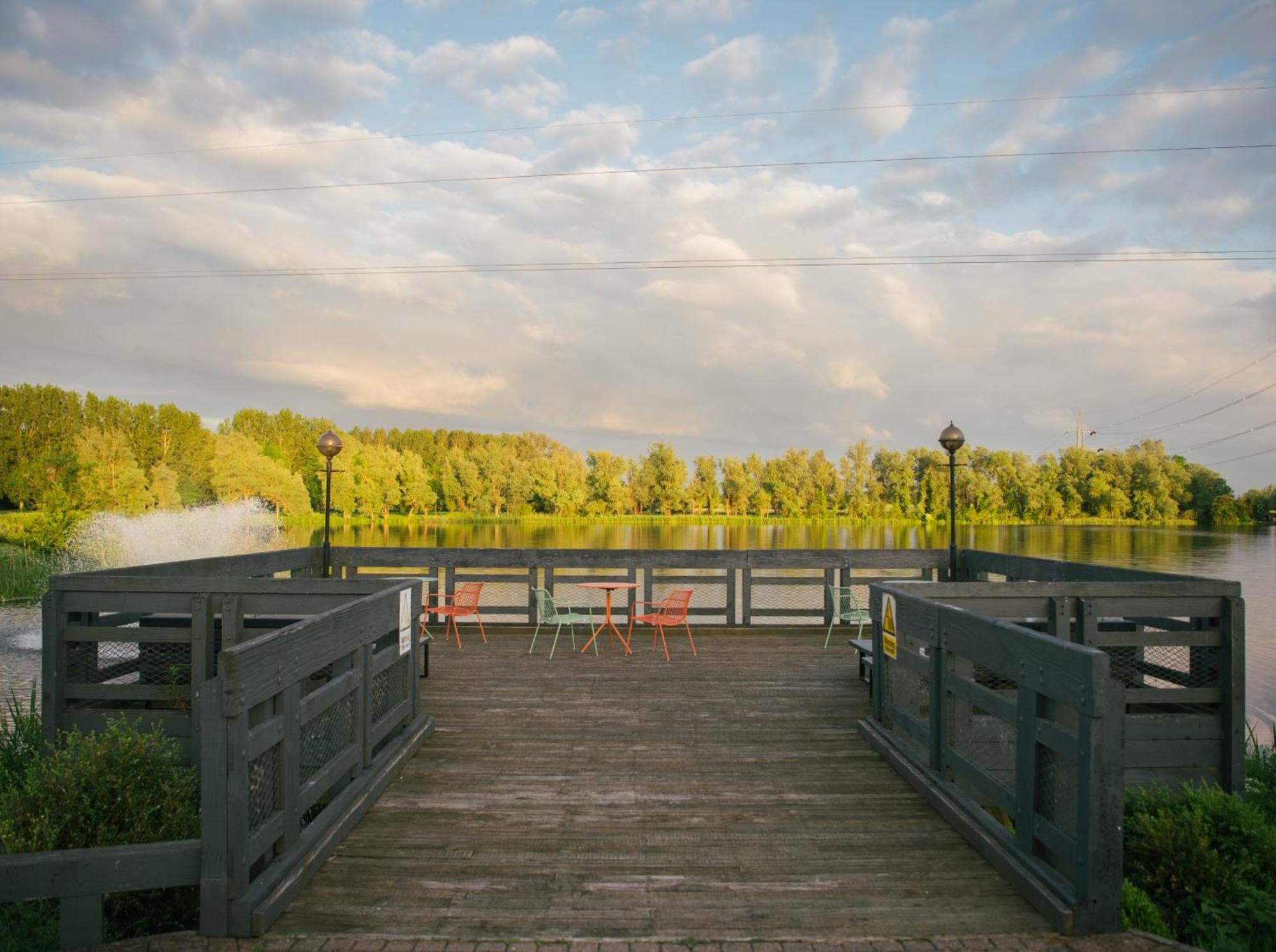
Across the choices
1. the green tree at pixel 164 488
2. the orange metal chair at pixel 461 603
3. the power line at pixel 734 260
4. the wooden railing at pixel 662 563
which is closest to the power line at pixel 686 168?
the power line at pixel 734 260

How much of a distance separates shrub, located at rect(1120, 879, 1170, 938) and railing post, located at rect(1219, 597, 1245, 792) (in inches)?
85.9

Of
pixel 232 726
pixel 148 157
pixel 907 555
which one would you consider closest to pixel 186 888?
pixel 232 726

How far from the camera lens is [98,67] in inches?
612

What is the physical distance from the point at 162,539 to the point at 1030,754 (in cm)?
Answer: 2908

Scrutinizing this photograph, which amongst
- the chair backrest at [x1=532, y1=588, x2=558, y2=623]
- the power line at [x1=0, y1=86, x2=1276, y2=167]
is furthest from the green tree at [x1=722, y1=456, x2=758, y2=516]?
the chair backrest at [x1=532, y1=588, x2=558, y2=623]

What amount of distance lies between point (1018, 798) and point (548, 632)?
20.8 ft

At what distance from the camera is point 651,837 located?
11.7ft

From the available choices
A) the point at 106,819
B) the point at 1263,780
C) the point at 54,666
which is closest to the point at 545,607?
the point at 54,666

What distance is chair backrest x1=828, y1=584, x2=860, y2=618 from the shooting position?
336 inches

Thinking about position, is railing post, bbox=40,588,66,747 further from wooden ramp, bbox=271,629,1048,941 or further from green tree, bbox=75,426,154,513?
green tree, bbox=75,426,154,513

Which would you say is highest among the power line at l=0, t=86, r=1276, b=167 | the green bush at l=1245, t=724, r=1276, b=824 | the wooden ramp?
the power line at l=0, t=86, r=1276, b=167

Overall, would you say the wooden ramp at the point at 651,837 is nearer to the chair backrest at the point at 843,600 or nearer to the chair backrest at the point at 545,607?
the chair backrest at the point at 545,607

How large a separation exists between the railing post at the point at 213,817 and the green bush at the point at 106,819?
2.42 ft

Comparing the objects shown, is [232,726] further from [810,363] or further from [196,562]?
[810,363]
